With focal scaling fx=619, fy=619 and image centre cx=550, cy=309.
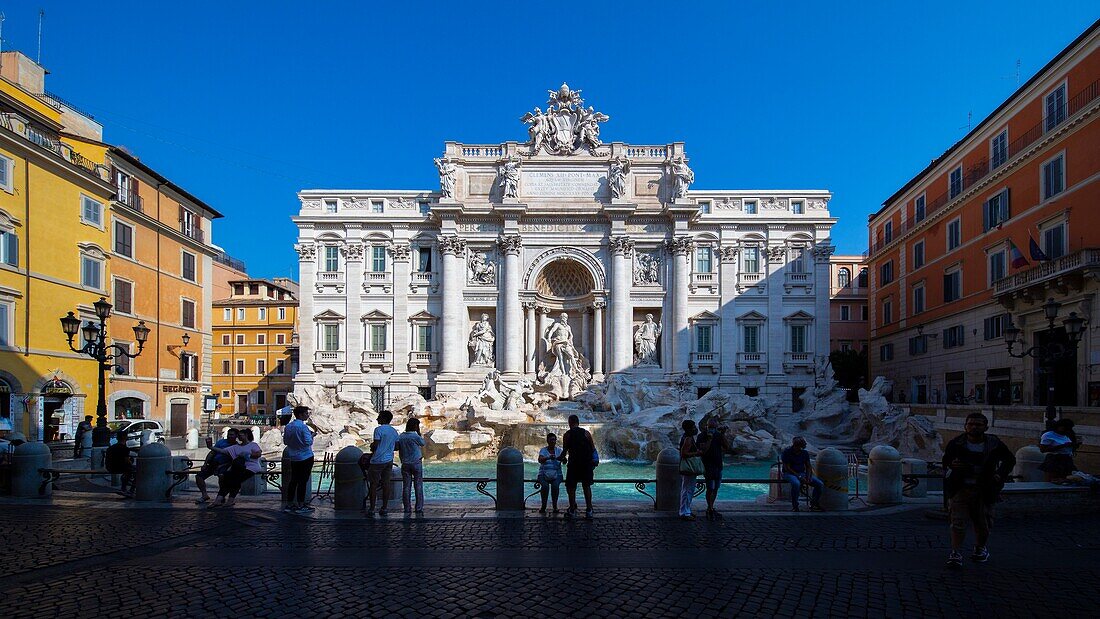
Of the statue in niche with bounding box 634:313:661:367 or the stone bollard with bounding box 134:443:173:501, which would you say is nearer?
the stone bollard with bounding box 134:443:173:501

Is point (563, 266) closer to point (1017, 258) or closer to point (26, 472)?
point (1017, 258)

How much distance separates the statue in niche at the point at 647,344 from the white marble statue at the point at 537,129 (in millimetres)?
11898

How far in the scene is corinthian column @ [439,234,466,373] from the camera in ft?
115

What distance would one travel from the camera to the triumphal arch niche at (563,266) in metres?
35.2

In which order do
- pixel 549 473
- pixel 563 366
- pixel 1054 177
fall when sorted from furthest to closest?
pixel 563 366 → pixel 1054 177 → pixel 549 473

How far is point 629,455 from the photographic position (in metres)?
24.8

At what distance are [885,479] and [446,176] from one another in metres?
29.3

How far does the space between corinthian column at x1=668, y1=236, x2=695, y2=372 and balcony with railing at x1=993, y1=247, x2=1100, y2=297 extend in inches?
565

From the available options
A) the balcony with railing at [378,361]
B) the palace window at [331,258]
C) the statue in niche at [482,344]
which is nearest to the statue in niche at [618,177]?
the statue in niche at [482,344]

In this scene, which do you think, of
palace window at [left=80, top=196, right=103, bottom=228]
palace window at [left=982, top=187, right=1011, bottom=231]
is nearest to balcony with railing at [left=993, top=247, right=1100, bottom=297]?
palace window at [left=982, top=187, right=1011, bottom=231]

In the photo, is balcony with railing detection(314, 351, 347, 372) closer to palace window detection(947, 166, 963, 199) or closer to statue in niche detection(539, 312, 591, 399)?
statue in niche detection(539, 312, 591, 399)

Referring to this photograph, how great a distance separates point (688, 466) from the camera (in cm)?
974

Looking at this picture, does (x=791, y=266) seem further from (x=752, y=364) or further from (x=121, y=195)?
(x=121, y=195)

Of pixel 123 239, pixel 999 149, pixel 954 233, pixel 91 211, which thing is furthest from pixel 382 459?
pixel 954 233
